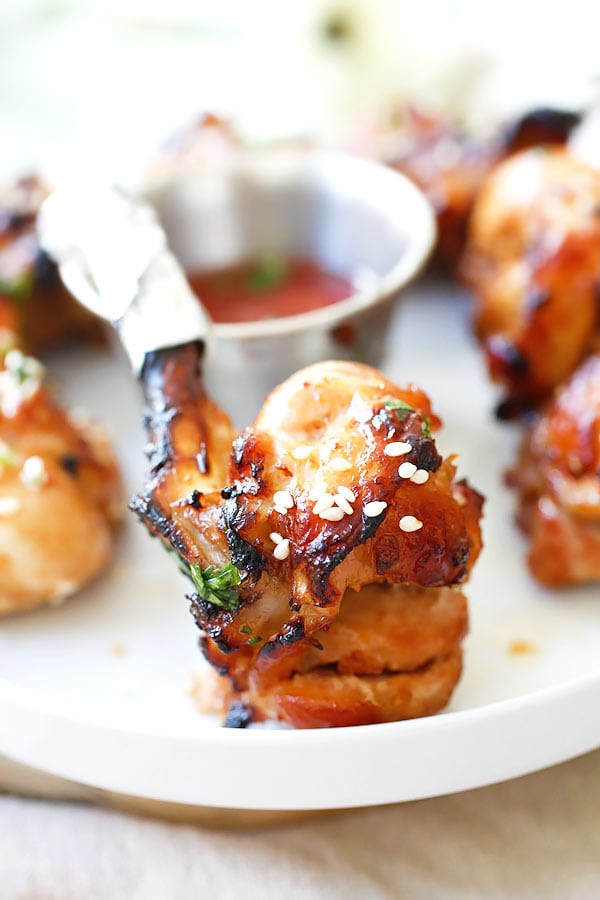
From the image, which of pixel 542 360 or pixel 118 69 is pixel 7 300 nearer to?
pixel 542 360

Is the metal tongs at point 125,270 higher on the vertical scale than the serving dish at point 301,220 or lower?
higher

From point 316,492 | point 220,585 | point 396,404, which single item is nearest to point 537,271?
point 396,404

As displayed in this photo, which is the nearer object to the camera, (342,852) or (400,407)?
(400,407)

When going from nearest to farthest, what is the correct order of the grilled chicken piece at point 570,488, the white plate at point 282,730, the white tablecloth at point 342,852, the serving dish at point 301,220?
the white plate at point 282,730 < the white tablecloth at point 342,852 < the grilled chicken piece at point 570,488 < the serving dish at point 301,220

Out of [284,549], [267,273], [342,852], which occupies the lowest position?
[342,852]

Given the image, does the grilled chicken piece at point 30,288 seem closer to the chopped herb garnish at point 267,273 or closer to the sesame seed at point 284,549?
the chopped herb garnish at point 267,273

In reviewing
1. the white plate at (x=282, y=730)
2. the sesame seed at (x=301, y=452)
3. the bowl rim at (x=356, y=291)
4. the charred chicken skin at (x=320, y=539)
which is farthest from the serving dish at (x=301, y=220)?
the sesame seed at (x=301, y=452)

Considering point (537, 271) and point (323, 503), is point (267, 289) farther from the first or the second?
point (323, 503)

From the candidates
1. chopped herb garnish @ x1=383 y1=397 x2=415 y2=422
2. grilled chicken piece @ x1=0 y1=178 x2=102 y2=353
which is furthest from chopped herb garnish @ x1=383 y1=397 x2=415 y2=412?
grilled chicken piece @ x1=0 y1=178 x2=102 y2=353
